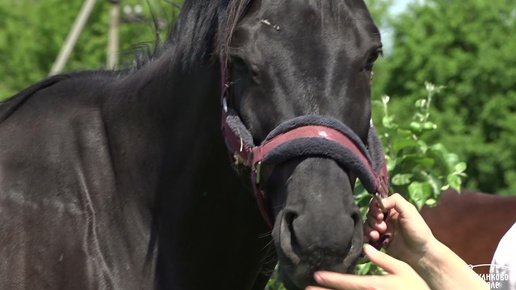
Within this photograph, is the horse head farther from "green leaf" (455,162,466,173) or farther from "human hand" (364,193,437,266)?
"green leaf" (455,162,466,173)

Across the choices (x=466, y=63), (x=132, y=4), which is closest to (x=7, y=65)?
(x=132, y=4)

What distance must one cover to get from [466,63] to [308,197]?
16030 mm

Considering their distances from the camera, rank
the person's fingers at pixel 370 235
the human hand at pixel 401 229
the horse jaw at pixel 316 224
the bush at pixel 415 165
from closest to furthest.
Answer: the horse jaw at pixel 316 224 → the human hand at pixel 401 229 → the person's fingers at pixel 370 235 → the bush at pixel 415 165

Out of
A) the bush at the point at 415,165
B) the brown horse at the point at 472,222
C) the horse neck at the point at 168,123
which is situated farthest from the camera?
the brown horse at the point at 472,222

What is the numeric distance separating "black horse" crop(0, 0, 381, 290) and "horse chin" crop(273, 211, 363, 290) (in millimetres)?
181

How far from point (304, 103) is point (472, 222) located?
3978mm

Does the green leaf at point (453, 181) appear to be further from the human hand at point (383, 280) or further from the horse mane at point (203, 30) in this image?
the human hand at point (383, 280)

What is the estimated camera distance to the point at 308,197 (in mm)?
2693

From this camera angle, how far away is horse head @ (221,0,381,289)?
267cm

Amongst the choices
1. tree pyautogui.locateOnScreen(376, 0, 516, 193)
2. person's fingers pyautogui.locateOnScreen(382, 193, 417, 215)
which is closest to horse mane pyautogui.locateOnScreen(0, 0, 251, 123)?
person's fingers pyautogui.locateOnScreen(382, 193, 417, 215)

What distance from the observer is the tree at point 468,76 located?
58.0 feet

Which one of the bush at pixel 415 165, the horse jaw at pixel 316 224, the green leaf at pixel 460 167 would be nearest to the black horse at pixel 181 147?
the horse jaw at pixel 316 224

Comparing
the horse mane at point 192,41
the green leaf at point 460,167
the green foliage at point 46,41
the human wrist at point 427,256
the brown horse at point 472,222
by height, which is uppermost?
the horse mane at point 192,41

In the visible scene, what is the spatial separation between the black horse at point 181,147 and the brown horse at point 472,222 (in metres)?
3.30
